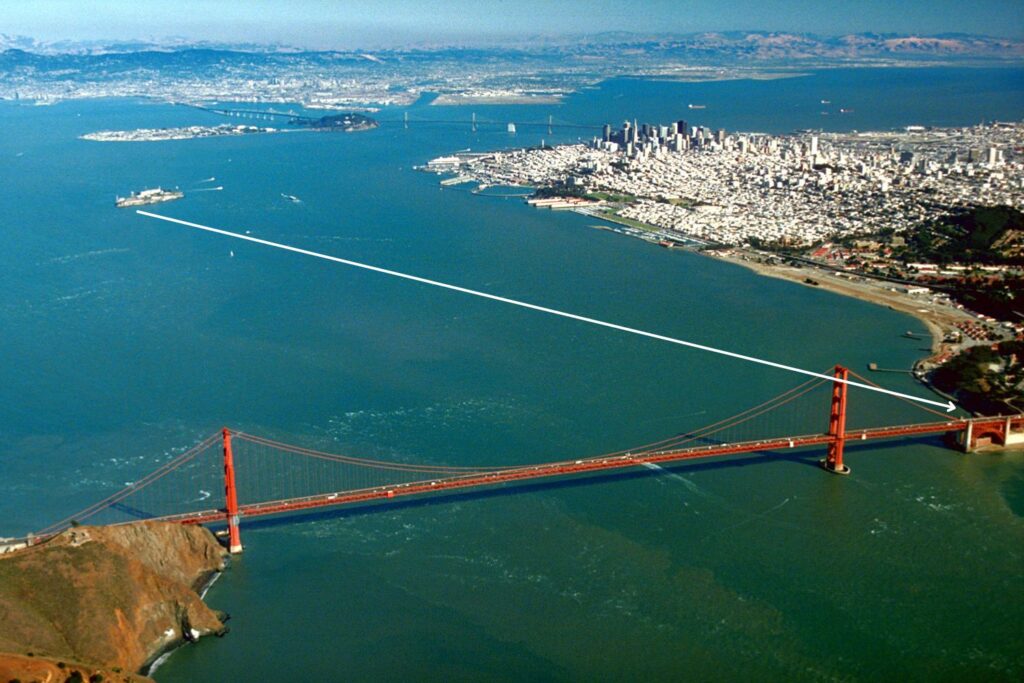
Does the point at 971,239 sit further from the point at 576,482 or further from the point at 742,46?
the point at 742,46

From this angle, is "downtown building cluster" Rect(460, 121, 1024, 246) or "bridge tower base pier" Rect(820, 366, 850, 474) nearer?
"bridge tower base pier" Rect(820, 366, 850, 474)

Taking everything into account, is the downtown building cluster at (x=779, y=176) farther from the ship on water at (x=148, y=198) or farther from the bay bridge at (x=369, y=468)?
the bay bridge at (x=369, y=468)

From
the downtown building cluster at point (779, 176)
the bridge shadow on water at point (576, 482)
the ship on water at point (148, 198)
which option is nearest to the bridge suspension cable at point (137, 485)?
the bridge shadow on water at point (576, 482)

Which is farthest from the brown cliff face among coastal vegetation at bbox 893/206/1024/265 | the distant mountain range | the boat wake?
the distant mountain range

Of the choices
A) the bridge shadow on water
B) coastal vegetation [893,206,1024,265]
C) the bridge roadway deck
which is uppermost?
coastal vegetation [893,206,1024,265]

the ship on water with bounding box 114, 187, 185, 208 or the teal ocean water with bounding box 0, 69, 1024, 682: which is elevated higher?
the ship on water with bounding box 114, 187, 185, 208

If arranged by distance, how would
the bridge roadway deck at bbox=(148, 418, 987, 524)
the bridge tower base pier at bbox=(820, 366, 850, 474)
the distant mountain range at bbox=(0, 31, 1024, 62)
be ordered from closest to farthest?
the bridge roadway deck at bbox=(148, 418, 987, 524), the bridge tower base pier at bbox=(820, 366, 850, 474), the distant mountain range at bbox=(0, 31, 1024, 62)

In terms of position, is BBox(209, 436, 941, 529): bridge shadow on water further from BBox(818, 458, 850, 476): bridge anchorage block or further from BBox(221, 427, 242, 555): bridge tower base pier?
BBox(221, 427, 242, 555): bridge tower base pier

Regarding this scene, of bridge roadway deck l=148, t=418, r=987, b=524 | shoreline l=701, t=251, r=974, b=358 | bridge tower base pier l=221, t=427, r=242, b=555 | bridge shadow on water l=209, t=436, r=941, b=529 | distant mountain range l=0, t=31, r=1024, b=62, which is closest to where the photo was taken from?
bridge tower base pier l=221, t=427, r=242, b=555
